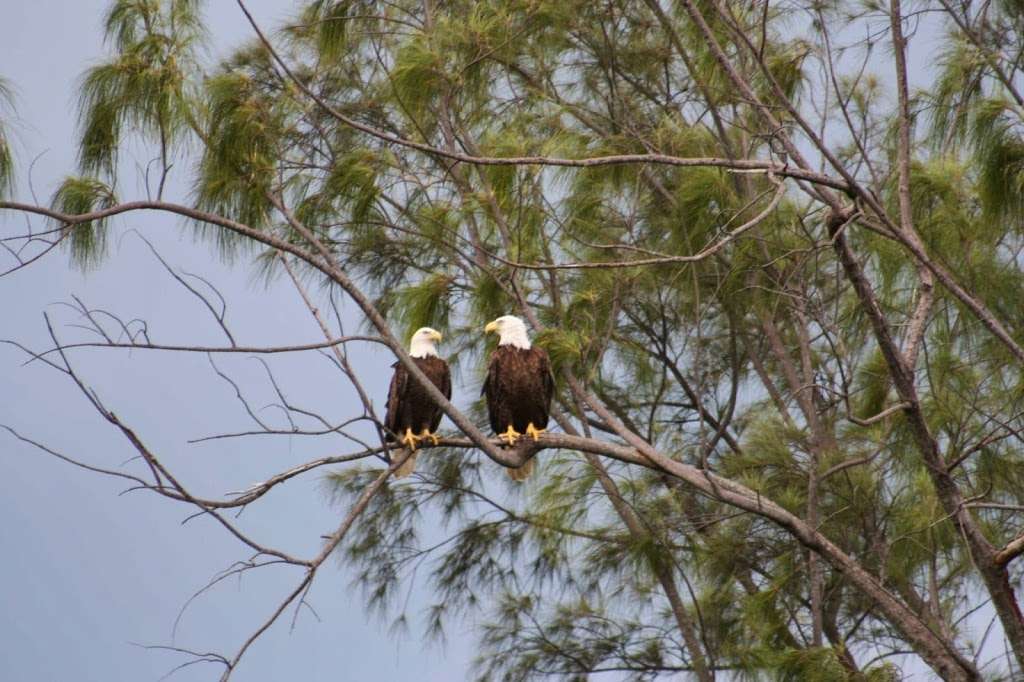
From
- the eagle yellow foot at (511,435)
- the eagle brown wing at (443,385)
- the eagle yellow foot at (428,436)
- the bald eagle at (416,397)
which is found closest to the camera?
the eagle yellow foot at (428,436)

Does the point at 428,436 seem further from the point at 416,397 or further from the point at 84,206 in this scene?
the point at 84,206

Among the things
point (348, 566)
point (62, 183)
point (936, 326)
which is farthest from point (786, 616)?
point (62, 183)

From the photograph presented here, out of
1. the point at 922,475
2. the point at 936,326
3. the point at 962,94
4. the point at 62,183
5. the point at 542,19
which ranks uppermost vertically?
the point at 542,19

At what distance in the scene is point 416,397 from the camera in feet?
15.8

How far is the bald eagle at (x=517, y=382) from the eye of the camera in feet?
15.9

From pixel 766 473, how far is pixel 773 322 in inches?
31.1

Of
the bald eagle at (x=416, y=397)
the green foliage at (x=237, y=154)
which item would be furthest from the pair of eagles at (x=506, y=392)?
the green foliage at (x=237, y=154)

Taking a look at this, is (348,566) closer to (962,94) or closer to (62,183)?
(62,183)

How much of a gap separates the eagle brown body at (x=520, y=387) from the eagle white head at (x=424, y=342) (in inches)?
9.4

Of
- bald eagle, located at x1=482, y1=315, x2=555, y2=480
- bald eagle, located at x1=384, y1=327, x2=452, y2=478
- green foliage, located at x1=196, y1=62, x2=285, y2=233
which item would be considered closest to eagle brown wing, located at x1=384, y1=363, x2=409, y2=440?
bald eagle, located at x1=384, y1=327, x2=452, y2=478

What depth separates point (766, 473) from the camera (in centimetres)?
599

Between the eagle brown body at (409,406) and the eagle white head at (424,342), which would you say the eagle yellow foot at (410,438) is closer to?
the eagle brown body at (409,406)

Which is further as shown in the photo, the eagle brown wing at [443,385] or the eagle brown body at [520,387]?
the eagle brown wing at [443,385]

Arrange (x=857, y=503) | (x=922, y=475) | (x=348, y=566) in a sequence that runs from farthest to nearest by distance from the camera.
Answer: (x=348, y=566) < (x=857, y=503) < (x=922, y=475)
